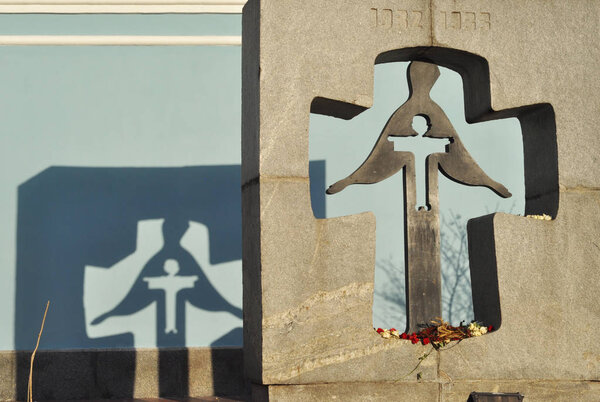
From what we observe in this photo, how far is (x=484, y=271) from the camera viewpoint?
701 centimetres

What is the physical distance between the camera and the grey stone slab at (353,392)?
6.41 m

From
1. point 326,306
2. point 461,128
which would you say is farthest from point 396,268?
point 326,306

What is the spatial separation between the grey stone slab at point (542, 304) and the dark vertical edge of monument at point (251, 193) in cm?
143

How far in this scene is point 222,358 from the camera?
33.7ft

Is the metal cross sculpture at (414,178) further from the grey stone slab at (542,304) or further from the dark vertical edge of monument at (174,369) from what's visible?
the dark vertical edge of monument at (174,369)

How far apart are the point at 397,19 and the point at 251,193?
70.2 inches

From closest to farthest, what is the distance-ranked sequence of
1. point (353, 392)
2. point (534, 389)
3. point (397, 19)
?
point (353, 392), point (534, 389), point (397, 19)

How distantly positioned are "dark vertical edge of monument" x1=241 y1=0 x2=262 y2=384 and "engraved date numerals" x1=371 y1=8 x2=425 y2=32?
0.93 meters

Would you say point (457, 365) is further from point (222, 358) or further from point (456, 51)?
point (222, 358)

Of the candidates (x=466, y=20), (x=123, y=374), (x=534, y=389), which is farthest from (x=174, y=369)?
(x=466, y=20)

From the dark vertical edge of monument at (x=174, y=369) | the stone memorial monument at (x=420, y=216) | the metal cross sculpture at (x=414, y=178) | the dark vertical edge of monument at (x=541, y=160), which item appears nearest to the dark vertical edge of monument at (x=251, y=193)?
the stone memorial monument at (x=420, y=216)

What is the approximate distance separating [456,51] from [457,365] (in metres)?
2.45

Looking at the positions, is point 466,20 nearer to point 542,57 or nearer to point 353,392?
point 542,57

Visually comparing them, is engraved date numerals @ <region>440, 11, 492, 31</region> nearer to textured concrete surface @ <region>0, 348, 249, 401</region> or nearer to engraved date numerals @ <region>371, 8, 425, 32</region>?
engraved date numerals @ <region>371, 8, 425, 32</region>
